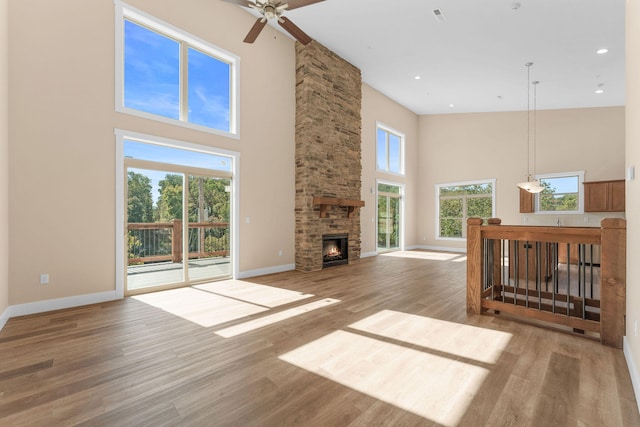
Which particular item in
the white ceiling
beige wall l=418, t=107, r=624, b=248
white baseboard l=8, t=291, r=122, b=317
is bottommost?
white baseboard l=8, t=291, r=122, b=317

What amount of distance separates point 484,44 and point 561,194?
18.6 ft

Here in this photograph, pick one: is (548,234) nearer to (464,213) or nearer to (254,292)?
(254,292)

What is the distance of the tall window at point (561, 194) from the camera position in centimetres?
864

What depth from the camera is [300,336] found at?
9.55ft

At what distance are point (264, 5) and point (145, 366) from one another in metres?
3.80

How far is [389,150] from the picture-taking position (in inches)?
403

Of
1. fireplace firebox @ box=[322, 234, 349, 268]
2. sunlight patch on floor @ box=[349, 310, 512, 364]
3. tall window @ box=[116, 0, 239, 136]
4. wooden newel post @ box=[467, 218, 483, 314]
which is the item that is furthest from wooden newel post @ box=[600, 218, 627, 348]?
tall window @ box=[116, 0, 239, 136]

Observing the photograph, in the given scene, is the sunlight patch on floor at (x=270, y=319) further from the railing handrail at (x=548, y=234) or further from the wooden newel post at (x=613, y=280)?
the wooden newel post at (x=613, y=280)

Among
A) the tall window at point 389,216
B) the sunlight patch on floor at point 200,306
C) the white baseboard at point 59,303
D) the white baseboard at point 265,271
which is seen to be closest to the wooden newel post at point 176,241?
the sunlight patch on floor at point 200,306

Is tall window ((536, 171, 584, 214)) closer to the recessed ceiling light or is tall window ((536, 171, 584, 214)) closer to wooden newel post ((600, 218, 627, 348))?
the recessed ceiling light

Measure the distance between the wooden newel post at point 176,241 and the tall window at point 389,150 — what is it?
631cm

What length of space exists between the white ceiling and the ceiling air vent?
0.05m

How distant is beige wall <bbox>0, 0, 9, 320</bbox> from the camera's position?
10.6ft

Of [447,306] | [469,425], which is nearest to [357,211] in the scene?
[447,306]
